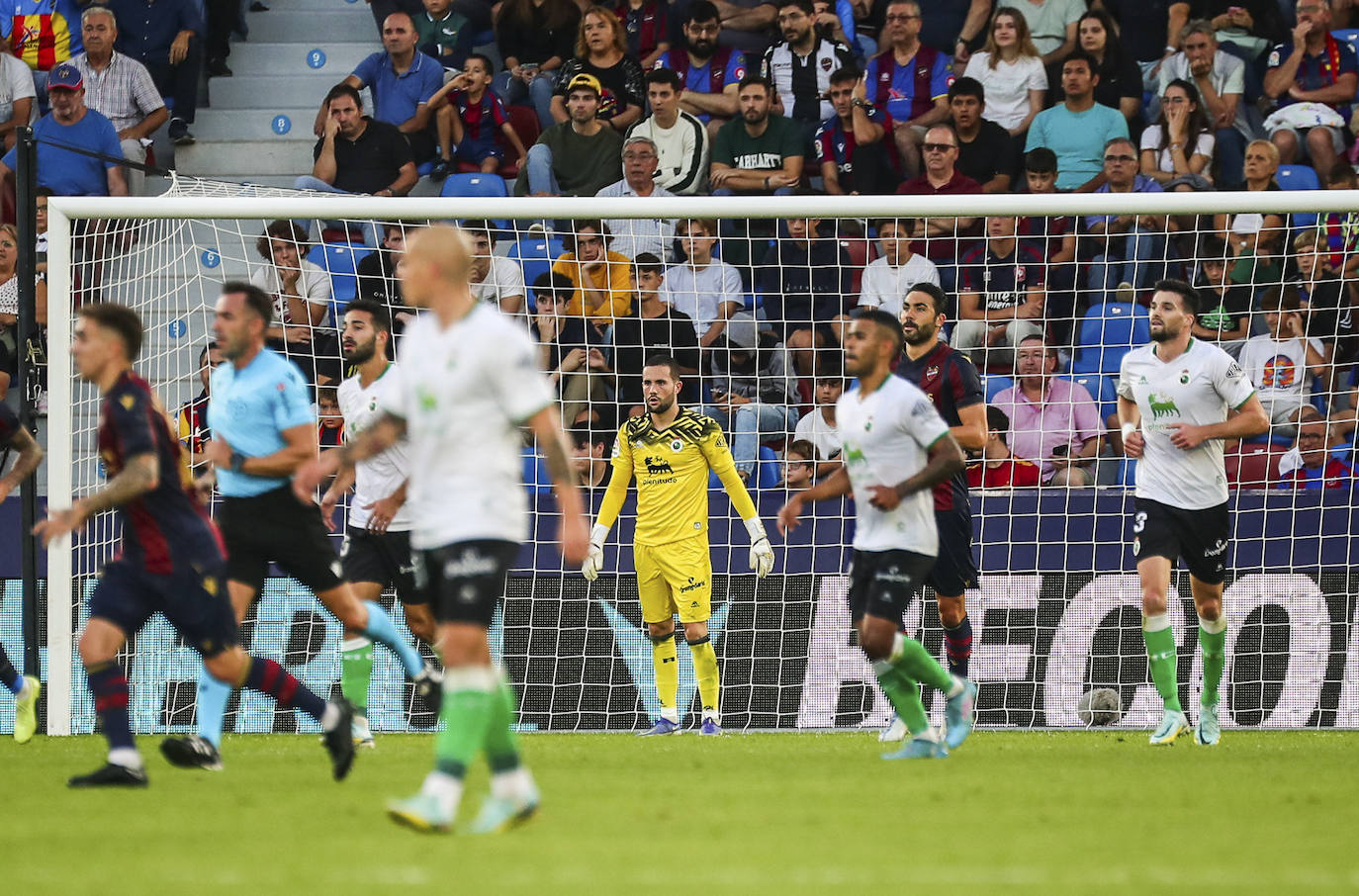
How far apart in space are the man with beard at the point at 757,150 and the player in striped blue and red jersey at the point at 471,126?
6.44 ft

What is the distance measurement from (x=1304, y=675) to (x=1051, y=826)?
6.74 meters

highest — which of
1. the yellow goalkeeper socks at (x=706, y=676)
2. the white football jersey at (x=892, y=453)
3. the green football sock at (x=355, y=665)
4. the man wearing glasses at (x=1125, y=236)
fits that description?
the man wearing glasses at (x=1125, y=236)

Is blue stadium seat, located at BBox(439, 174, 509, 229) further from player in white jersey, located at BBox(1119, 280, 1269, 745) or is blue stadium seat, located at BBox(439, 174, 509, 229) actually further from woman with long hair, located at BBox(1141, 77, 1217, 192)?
player in white jersey, located at BBox(1119, 280, 1269, 745)

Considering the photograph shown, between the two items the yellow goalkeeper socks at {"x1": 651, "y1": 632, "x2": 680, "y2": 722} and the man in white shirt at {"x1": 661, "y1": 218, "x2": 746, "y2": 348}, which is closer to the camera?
the yellow goalkeeper socks at {"x1": 651, "y1": 632, "x2": 680, "y2": 722}

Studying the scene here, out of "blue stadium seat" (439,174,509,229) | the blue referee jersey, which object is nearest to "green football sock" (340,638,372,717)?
the blue referee jersey

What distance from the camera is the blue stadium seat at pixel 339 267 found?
1326 cm

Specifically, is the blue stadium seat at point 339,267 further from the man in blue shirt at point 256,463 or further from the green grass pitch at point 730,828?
the green grass pitch at point 730,828

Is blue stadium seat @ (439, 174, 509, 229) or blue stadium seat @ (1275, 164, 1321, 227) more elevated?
blue stadium seat @ (1275, 164, 1321, 227)

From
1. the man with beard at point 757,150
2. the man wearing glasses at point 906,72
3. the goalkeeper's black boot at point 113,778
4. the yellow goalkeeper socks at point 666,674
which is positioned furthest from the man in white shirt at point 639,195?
the goalkeeper's black boot at point 113,778

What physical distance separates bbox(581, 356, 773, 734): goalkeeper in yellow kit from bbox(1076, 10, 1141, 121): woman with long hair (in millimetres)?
6059

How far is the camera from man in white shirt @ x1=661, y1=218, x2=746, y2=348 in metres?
13.2

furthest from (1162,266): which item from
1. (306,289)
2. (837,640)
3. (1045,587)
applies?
(306,289)

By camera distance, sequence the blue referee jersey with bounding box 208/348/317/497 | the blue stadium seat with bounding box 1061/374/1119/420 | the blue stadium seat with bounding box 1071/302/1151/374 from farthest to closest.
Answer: the blue stadium seat with bounding box 1071/302/1151/374
the blue stadium seat with bounding box 1061/374/1119/420
the blue referee jersey with bounding box 208/348/317/497

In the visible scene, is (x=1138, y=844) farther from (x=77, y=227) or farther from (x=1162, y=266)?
(x=77, y=227)
